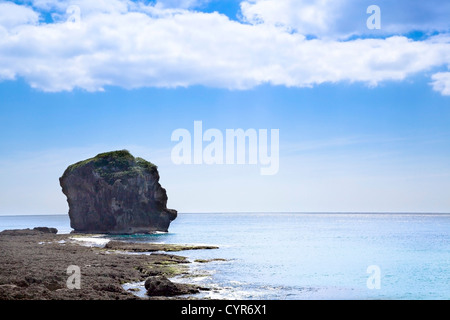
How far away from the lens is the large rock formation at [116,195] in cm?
12900

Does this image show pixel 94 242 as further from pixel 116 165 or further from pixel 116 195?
pixel 116 165

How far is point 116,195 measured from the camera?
424 feet

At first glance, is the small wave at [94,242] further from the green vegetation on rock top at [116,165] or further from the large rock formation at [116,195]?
the green vegetation on rock top at [116,165]

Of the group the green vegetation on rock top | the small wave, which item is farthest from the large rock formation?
the small wave

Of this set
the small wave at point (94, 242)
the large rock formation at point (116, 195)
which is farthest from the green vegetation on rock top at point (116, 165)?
the small wave at point (94, 242)

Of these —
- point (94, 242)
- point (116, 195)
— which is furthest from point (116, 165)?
point (94, 242)

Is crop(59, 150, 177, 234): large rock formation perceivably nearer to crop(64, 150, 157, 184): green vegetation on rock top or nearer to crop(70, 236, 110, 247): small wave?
crop(64, 150, 157, 184): green vegetation on rock top

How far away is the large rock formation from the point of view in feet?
423

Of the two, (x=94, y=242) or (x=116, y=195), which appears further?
(x=116, y=195)

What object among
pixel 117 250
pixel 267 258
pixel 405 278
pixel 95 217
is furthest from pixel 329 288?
pixel 95 217

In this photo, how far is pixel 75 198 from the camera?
5330 inches
